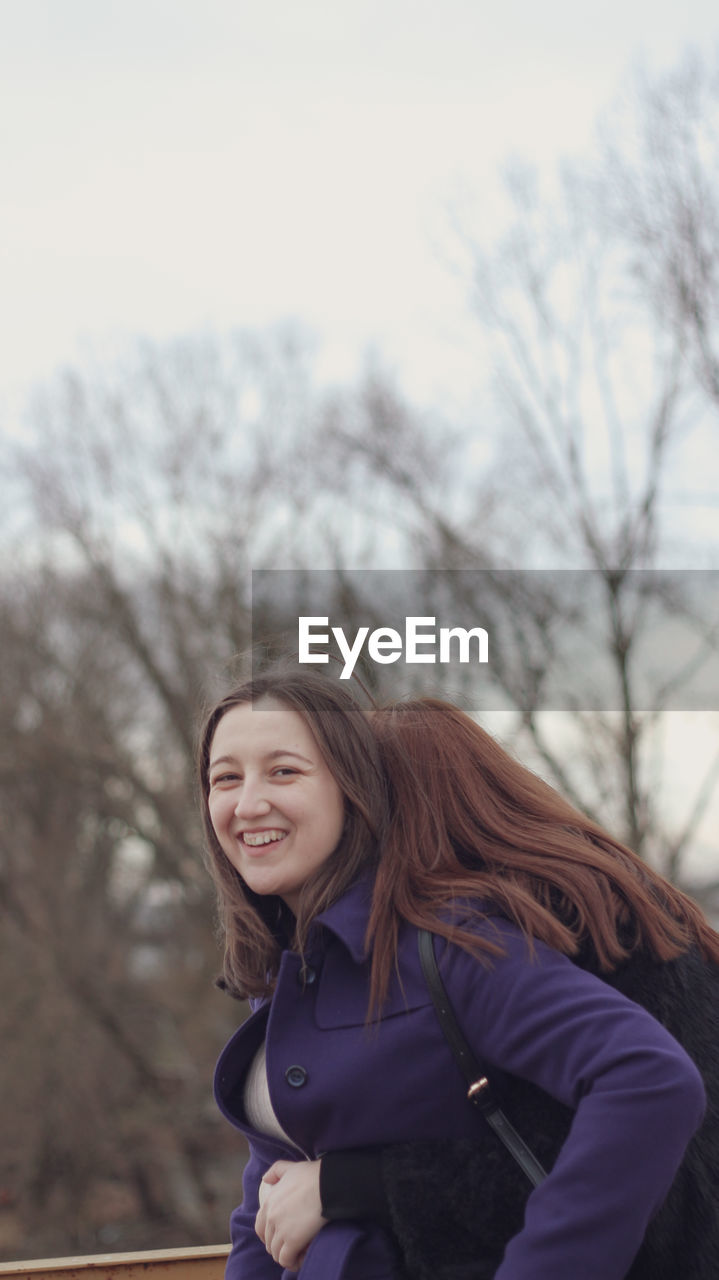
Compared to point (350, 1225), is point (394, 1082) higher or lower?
higher

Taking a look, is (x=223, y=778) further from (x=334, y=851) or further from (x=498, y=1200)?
(x=498, y=1200)

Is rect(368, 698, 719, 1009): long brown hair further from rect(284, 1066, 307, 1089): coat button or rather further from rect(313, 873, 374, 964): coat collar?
rect(284, 1066, 307, 1089): coat button

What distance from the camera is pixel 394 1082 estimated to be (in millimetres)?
1586

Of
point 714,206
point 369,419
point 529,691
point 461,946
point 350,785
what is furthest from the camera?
point 369,419

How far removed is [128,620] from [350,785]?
12646 mm

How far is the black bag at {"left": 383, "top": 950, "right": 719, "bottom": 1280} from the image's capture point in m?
1.53

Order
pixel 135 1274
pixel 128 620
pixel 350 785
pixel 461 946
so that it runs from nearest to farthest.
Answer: pixel 461 946, pixel 350 785, pixel 135 1274, pixel 128 620

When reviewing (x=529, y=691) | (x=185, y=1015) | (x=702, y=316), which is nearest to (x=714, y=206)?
(x=702, y=316)

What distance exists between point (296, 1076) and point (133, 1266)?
1085 mm

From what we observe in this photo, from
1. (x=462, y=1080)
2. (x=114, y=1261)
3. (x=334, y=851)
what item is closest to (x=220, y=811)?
(x=334, y=851)

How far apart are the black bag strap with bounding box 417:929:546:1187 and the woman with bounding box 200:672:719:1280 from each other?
0.02 m

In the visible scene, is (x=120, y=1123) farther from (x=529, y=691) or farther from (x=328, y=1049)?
Result: (x=328, y=1049)

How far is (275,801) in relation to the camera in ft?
5.80

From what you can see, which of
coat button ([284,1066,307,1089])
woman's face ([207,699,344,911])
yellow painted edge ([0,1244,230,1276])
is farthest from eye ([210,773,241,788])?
yellow painted edge ([0,1244,230,1276])
